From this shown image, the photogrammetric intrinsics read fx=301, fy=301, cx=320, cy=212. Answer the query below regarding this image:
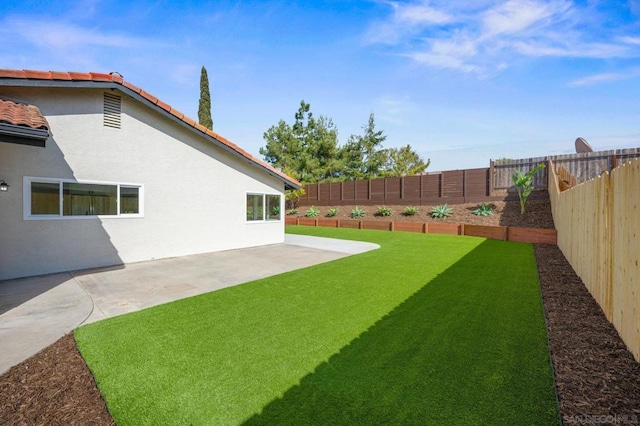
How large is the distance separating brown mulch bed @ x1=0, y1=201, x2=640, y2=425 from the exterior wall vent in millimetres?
6300

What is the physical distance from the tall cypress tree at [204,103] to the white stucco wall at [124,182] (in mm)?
17252

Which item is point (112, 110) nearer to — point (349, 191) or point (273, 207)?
point (273, 207)

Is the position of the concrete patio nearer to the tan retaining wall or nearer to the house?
the house

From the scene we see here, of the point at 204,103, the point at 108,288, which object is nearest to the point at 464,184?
the point at 108,288

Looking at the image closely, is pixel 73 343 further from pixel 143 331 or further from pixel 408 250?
pixel 408 250

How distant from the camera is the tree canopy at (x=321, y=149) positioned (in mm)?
31562

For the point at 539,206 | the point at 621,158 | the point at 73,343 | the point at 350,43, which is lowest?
the point at 73,343

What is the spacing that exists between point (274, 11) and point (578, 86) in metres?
12.9

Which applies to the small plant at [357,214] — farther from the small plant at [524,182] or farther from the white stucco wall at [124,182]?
the white stucco wall at [124,182]

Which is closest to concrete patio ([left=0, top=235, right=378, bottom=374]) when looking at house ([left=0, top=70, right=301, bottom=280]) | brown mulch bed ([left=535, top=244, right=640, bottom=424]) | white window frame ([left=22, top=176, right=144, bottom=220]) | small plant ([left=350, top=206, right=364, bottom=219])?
house ([left=0, top=70, right=301, bottom=280])

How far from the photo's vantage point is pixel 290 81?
1769cm

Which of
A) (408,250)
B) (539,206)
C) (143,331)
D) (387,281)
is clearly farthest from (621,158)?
(143,331)

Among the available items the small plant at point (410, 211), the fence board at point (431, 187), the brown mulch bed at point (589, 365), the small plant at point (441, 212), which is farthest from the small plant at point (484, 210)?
the brown mulch bed at point (589, 365)

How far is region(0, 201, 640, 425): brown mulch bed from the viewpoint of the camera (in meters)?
2.48
